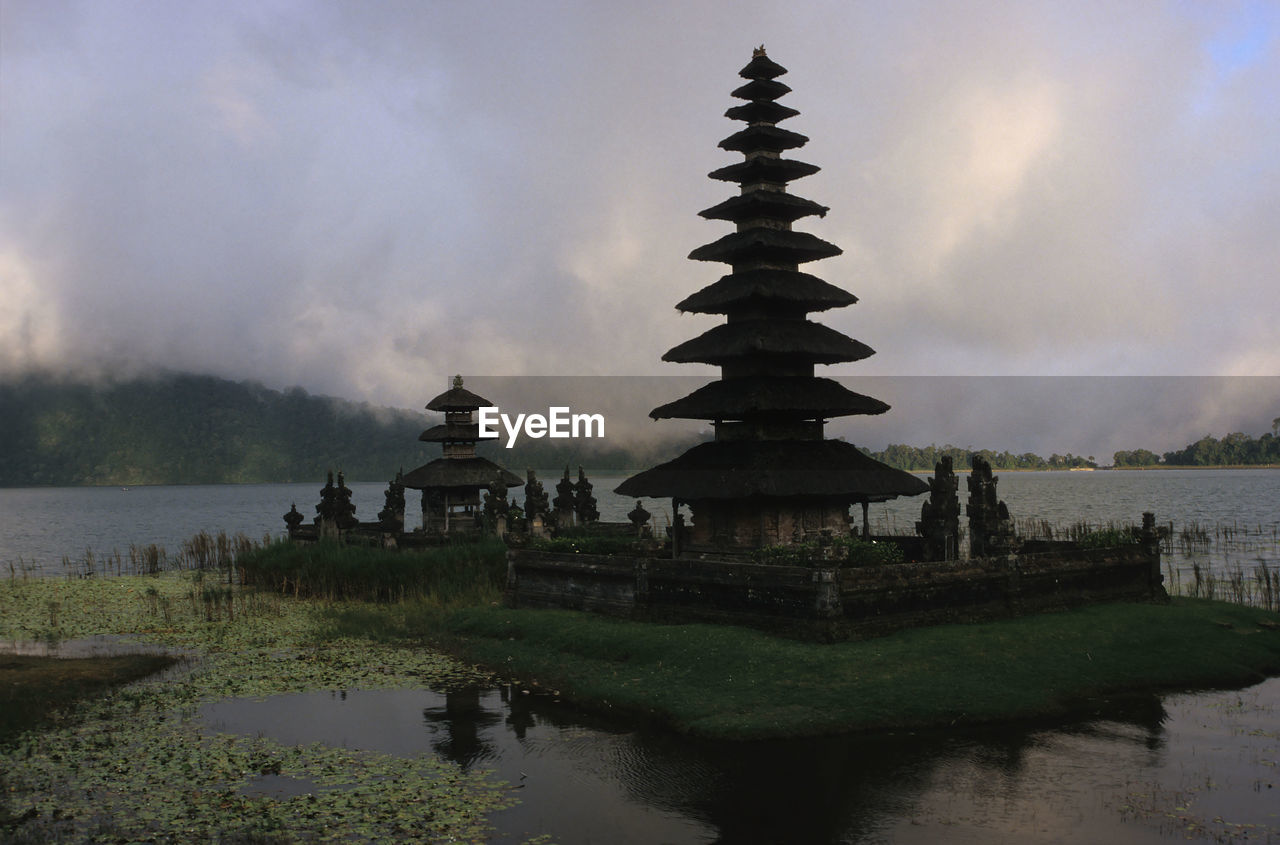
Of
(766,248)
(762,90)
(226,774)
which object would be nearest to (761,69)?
(762,90)

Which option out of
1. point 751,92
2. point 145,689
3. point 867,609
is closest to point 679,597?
point 867,609

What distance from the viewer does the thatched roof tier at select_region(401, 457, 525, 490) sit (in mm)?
45156

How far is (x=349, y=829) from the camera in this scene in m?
11.8

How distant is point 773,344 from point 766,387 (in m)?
1.25

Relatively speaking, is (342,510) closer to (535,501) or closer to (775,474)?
(535,501)

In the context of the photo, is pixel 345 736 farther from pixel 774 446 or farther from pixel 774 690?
pixel 774 446

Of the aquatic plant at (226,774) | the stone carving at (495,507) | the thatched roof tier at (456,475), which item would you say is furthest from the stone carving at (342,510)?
the aquatic plant at (226,774)

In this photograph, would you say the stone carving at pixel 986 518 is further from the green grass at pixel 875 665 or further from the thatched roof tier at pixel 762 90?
the thatched roof tier at pixel 762 90

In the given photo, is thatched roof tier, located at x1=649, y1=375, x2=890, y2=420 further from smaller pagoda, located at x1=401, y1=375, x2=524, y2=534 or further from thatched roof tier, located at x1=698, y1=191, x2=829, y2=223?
smaller pagoda, located at x1=401, y1=375, x2=524, y2=534

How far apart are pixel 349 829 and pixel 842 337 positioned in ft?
70.4

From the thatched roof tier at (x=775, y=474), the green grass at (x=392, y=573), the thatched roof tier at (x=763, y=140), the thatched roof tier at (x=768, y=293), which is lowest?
the green grass at (x=392, y=573)

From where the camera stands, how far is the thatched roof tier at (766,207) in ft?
99.7

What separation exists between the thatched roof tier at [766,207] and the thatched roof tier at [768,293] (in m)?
1.93

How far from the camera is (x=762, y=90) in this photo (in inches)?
1248
